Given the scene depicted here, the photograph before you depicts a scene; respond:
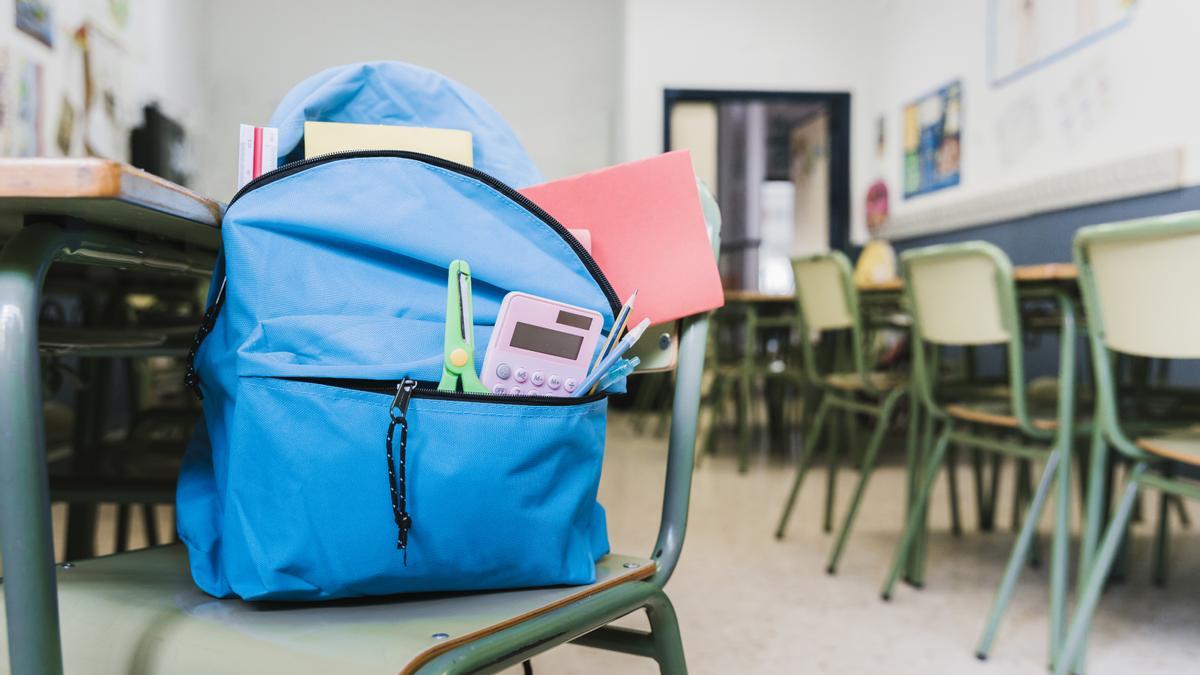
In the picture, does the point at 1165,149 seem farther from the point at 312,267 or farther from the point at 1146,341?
the point at 312,267

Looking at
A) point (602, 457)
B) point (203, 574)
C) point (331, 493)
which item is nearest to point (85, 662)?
point (203, 574)

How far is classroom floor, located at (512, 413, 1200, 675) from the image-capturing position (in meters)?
1.58

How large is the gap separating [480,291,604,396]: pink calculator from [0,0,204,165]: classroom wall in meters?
3.13

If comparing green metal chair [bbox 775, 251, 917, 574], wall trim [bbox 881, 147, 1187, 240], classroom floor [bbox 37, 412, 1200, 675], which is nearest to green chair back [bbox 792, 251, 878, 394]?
green metal chair [bbox 775, 251, 917, 574]

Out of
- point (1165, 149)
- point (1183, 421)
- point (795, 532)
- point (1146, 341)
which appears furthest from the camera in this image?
point (1165, 149)

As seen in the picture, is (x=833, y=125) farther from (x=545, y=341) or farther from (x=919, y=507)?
(x=545, y=341)

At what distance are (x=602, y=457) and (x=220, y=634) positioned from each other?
0.27 m

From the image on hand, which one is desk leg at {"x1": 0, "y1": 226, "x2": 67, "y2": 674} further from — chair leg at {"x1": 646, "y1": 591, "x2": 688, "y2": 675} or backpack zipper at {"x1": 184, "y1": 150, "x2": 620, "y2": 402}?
chair leg at {"x1": 646, "y1": 591, "x2": 688, "y2": 675}

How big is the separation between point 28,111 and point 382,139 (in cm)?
320

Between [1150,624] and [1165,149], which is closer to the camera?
[1150,624]

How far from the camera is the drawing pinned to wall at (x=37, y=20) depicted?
3.11 metres

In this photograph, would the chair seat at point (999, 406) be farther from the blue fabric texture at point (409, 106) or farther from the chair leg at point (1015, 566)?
the blue fabric texture at point (409, 106)

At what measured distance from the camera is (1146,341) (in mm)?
1349

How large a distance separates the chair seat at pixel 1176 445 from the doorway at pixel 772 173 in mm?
4426
